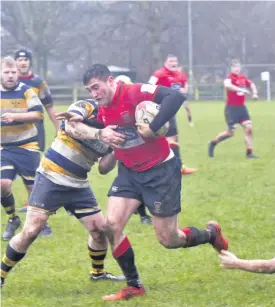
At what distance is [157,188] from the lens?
587cm

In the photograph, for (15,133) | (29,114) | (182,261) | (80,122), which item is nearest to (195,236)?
(182,261)

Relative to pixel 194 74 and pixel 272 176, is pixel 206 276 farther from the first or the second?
pixel 194 74

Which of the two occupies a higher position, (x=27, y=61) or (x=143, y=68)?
(x=27, y=61)

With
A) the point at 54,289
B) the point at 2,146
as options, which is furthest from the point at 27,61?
the point at 54,289

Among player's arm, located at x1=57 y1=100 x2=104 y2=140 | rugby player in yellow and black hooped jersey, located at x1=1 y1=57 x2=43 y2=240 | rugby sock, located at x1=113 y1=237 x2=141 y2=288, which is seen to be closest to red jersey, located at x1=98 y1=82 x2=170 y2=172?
player's arm, located at x1=57 y1=100 x2=104 y2=140

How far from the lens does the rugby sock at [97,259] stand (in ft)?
20.9

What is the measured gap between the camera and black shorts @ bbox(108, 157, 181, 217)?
231 inches

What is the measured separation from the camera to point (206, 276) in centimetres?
647

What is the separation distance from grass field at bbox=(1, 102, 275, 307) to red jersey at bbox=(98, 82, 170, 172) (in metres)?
1.07

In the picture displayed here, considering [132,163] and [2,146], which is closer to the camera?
[132,163]

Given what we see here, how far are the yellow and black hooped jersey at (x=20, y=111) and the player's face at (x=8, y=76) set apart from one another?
3.0 inches

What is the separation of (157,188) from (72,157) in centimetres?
75

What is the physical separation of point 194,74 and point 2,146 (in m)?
43.5

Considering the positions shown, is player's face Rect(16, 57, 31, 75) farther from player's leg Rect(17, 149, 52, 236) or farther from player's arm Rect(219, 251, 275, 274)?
player's arm Rect(219, 251, 275, 274)
